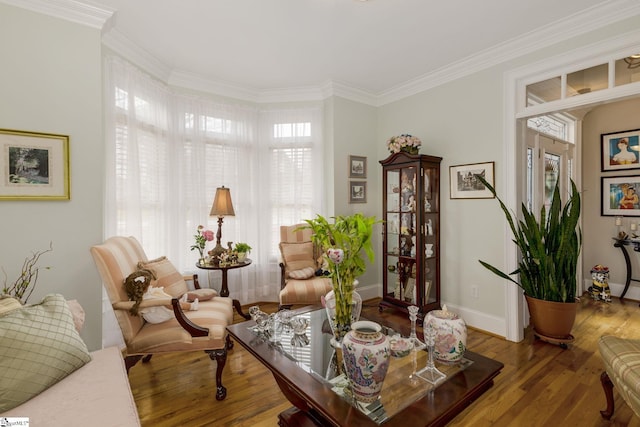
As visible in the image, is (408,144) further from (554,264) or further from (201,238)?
(201,238)

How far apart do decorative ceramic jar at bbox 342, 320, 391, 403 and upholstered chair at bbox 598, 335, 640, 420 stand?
1313 mm

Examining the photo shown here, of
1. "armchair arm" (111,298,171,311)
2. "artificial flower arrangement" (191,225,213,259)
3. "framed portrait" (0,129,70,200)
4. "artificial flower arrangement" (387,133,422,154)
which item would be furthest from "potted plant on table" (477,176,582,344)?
"framed portrait" (0,129,70,200)

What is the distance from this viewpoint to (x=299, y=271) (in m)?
3.45

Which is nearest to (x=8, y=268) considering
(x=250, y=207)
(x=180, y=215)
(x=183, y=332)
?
(x=183, y=332)

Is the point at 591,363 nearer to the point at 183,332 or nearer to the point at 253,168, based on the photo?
the point at 183,332

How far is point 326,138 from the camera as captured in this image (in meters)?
4.00

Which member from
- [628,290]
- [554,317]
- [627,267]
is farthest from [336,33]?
[628,290]

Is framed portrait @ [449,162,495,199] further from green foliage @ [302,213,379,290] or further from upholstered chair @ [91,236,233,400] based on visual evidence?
upholstered chair @ [91,236,233,400]

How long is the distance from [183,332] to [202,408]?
49 centimetres

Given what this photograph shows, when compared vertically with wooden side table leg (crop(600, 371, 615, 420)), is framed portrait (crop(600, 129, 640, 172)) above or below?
above

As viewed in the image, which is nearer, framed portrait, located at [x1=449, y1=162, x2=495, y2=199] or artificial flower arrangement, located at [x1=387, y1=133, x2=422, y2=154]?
framed portrait, located at [x1=449, y1=162, x2=495, y2=199]

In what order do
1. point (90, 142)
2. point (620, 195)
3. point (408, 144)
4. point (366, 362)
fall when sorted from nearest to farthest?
point (366, 362) → point (90, 142) → point (408, 144) → point (620, 195)

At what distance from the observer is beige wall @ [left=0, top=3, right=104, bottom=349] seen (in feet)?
6.73

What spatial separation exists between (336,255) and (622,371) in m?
1.61
